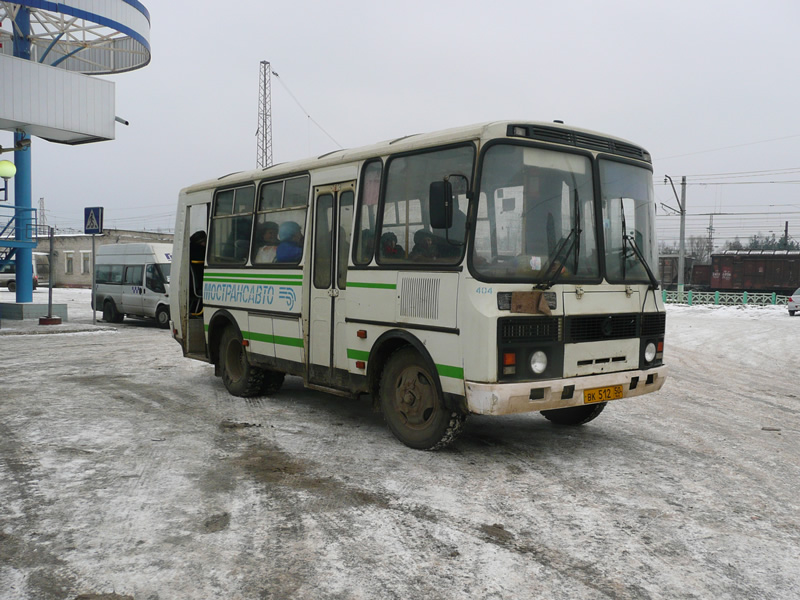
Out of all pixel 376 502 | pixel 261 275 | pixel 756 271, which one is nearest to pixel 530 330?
pixel 376 502

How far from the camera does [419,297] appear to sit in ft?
20.6

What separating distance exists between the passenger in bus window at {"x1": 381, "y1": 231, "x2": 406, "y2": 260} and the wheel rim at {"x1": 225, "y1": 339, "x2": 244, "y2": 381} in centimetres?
341

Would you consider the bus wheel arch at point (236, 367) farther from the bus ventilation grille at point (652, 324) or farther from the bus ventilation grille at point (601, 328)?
the bus ventilation grille at point (652, 324)

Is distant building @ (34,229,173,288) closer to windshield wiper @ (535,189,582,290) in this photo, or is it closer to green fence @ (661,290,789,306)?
green fence @ (661,290,789,306)

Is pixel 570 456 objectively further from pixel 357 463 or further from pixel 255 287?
pixel 255 287

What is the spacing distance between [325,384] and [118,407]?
2.65 metres

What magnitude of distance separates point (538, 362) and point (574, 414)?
6.65 feet


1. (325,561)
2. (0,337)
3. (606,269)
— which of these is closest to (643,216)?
(606,269)

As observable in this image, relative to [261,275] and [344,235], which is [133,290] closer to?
[261,275]

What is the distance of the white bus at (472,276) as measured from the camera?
578 centimetres

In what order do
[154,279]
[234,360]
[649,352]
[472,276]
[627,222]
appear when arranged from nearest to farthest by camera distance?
[472,276]
[627,222]
[649,352]
[234,360]
[154,279]

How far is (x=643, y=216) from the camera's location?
6.80 meters

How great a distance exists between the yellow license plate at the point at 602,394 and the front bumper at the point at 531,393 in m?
0.04

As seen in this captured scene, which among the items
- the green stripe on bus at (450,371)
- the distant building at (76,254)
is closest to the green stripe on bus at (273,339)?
the green stripe on bus at (450,371)
